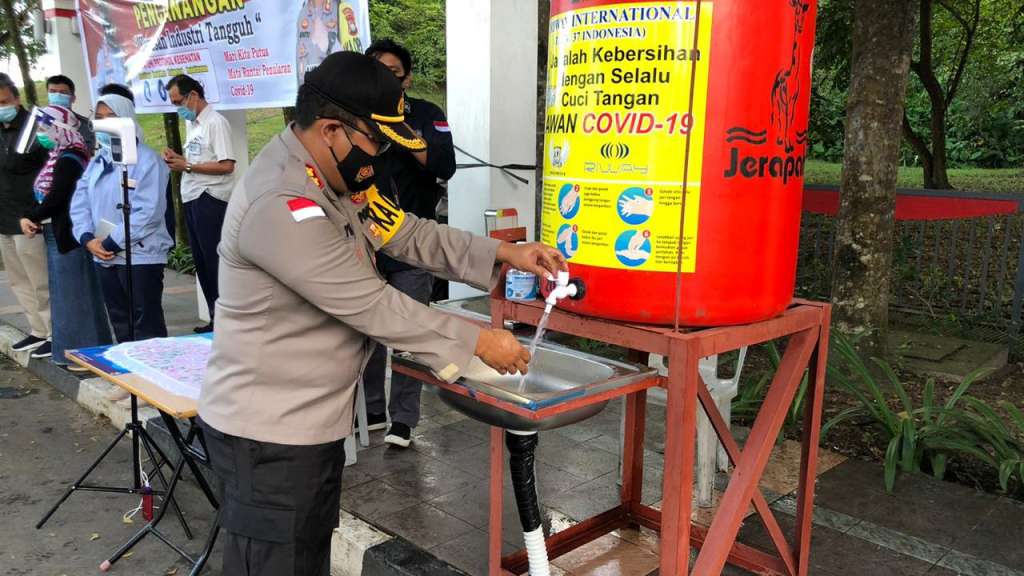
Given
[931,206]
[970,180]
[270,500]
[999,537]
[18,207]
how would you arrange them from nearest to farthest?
[270,500]
[999,537]
[18,207]
[931,206]
[970,180]

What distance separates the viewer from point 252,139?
20641mm

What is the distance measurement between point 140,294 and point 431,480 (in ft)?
7.83

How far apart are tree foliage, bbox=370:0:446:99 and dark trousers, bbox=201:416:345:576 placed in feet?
40.4

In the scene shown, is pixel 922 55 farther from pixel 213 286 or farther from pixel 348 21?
pixel 213 286

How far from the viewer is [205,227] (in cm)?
566

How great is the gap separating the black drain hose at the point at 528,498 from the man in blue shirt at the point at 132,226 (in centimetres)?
331

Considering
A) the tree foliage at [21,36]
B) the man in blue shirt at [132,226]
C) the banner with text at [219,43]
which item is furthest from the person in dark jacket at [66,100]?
the tree foliage at [21,36]

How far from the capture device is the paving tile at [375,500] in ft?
11.0

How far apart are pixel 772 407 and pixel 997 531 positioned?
1.52 meters

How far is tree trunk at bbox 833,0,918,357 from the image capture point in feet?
15.8

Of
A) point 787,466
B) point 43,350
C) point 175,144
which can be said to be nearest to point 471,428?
point 787,466

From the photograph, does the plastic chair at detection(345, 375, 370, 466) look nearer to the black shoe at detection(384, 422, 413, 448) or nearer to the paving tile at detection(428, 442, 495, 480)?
the black shoe at detection(384, 422, 413, 448)

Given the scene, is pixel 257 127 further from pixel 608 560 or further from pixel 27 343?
pixel 608 560

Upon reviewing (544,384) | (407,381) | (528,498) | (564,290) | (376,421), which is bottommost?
(376,421)
